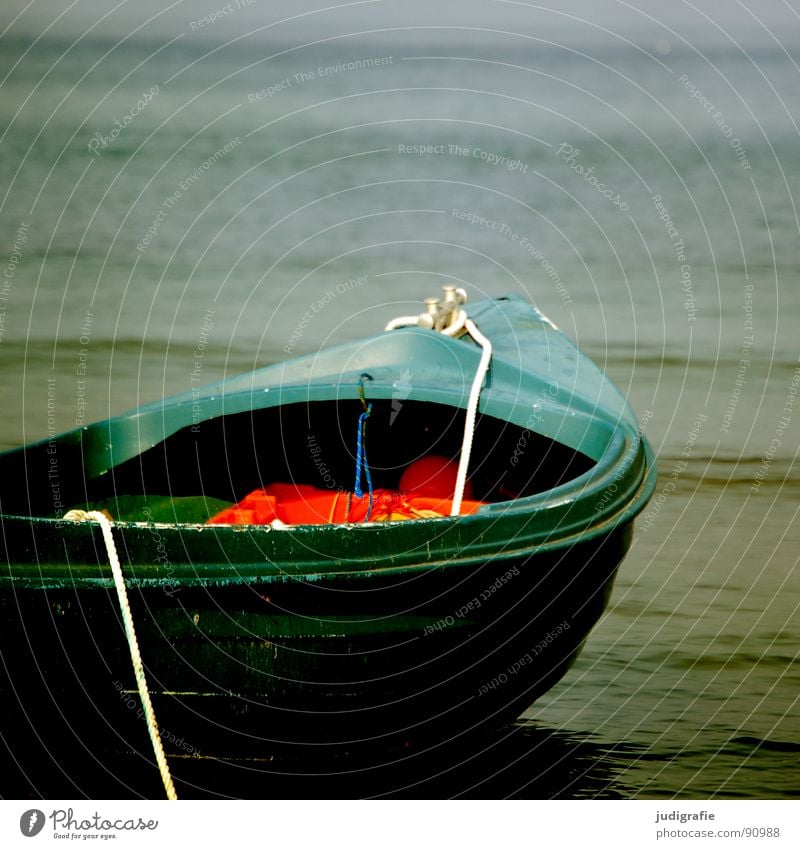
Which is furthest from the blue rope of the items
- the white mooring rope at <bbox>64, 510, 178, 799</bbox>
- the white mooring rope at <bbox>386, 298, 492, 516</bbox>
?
the white mooring rope at <bbox>64, 510, 178, 799</bbox>

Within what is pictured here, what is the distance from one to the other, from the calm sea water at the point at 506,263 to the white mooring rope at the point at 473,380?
58 cm

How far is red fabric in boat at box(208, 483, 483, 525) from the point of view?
2.99 metres

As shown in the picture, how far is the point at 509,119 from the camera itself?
891cm

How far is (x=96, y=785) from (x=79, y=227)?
193 inches

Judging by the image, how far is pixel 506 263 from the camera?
22.0 feet

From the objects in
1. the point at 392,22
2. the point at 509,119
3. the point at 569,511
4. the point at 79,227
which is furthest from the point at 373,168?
the point at 569,511

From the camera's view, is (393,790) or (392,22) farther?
(392,22)

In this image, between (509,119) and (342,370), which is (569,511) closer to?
(342,370)

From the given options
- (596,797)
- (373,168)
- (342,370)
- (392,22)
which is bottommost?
(596,797)
